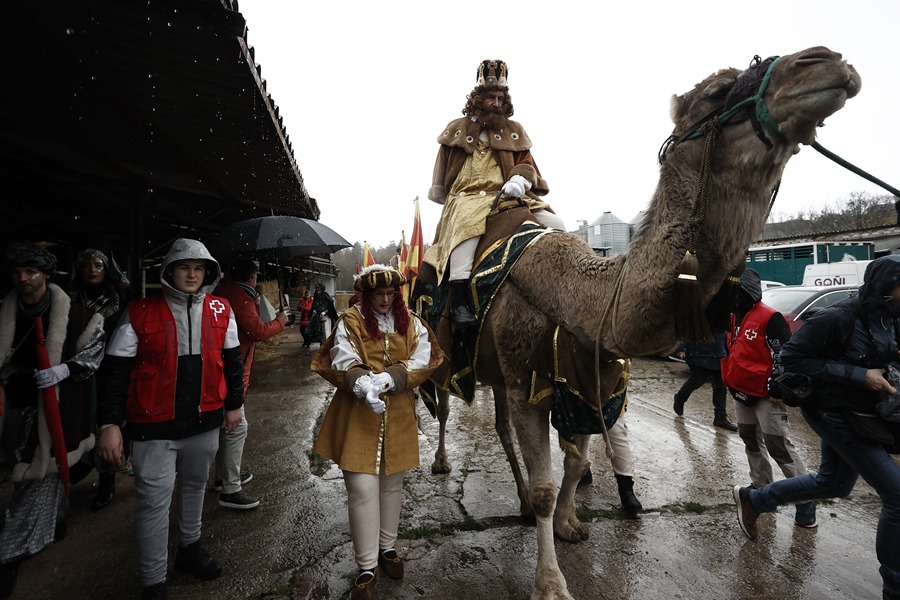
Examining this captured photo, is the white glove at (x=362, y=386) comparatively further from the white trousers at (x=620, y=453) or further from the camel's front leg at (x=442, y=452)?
the white trousers at (x=620, y=453)

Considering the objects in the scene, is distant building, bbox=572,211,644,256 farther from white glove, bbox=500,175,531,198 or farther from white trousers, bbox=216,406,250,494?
white trousers, bbox=216,406,250,494

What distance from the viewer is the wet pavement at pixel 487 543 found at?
2.63 metres

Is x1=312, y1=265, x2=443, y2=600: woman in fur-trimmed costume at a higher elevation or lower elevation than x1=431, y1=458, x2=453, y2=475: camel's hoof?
higher

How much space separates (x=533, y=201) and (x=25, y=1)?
11.0 ft

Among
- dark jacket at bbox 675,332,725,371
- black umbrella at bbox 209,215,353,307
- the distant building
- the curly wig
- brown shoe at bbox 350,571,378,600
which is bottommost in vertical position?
brown shoe at bbox 350,571,378,600

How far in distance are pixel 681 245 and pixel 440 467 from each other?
3265 mm

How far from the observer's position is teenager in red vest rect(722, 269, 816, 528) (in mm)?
3377

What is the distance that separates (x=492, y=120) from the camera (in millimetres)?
3971

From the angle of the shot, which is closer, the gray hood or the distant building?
the gray hood

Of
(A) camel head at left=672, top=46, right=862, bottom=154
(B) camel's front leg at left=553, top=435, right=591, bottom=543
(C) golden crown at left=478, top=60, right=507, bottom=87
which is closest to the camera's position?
(A) camel head at left=672, top=46, right=862, bottom=154

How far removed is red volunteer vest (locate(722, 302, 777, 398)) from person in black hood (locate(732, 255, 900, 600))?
0.77m

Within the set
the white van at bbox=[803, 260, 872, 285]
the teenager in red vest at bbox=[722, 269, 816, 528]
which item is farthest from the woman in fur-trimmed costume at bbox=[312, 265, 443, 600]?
the white van at bbox=[803, 260, 872, 285]

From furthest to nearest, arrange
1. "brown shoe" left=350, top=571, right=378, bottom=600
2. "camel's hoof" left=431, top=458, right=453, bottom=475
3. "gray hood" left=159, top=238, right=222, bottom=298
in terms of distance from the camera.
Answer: "camel's hoof" left=431, top=458, right=453, bottom=475, "gray hood" left=159, top=238, right=222, bottom=298, "brown shoe" left=350, top=571, right=378, bottom=600

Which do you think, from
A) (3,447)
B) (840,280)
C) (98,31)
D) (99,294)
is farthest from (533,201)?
(840,280)
